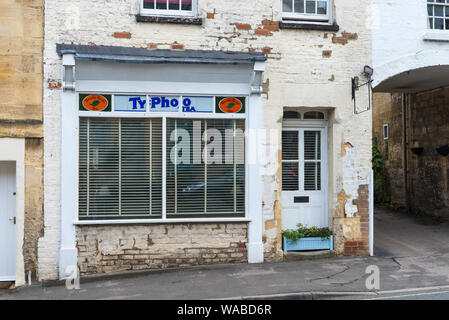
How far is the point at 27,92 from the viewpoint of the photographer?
25.2 feet

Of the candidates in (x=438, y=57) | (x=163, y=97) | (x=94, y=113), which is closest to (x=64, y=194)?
(x=94, y=113)

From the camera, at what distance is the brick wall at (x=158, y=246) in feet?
25.6

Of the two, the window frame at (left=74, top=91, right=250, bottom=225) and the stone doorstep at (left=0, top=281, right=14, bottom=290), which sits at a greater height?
the window frame at (left=74, top=91, right=250, bottom=225)

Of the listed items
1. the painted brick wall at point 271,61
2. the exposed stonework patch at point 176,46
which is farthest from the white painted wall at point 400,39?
the exposed stonework patch at point 176,46

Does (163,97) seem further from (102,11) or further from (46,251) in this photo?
(46,251)

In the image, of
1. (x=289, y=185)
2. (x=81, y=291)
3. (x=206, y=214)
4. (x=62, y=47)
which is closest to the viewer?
(x=81, y=291)

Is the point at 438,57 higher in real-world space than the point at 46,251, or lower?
higher

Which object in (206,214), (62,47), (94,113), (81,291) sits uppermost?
(62,47)

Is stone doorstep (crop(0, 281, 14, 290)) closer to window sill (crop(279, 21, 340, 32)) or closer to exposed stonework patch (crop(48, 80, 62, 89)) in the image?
exposed stonework patch (crop(48, 80, 62, 89))

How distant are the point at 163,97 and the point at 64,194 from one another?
8.10 feet

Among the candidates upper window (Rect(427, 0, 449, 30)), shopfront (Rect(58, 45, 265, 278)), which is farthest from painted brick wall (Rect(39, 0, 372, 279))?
upper window (Rect(427, 0, 449, 30))

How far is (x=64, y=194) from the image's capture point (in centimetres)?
771

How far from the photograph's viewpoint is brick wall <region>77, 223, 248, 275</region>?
7812 mm

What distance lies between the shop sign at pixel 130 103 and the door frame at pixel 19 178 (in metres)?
1.75
